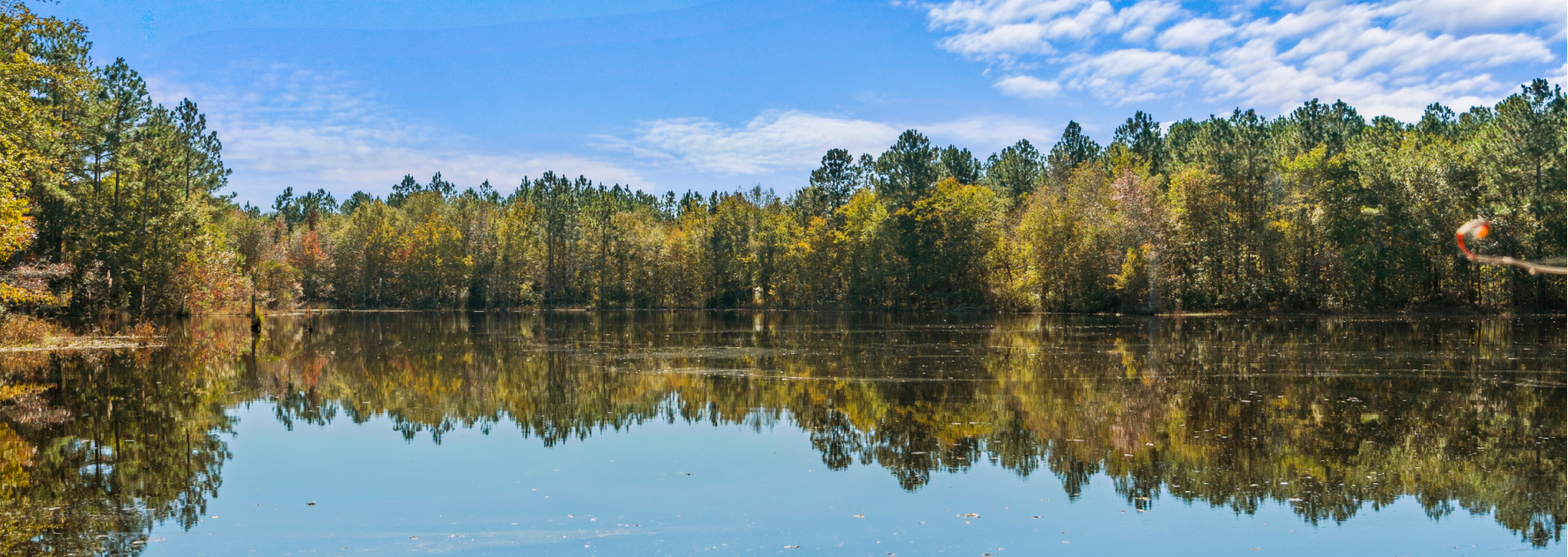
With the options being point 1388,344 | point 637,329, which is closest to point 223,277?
point 637,329

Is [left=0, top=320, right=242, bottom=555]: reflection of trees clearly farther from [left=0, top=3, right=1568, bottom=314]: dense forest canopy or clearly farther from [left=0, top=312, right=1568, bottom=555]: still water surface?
[left=0, top=3, right=1568, bottom=314]: dense forest canopy

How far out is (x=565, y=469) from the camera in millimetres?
13023

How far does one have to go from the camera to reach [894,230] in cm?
8369

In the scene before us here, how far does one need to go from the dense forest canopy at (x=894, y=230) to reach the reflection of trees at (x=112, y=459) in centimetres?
862

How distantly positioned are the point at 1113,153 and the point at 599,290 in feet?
183

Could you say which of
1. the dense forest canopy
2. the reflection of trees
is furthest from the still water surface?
the dense forest canopy

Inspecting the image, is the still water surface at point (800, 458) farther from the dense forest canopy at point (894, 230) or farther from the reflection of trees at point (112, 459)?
the dense forest canopy at point (894, 230)

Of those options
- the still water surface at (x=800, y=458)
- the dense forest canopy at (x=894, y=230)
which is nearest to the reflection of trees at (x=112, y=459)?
the still water surface at (x=800, y=458)

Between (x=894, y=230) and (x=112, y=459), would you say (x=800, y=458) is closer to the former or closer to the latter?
(x=112, y=459)

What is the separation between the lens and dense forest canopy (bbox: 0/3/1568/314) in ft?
164

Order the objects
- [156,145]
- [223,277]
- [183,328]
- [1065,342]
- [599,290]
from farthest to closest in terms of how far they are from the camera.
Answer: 1. [599,290]
2. [223,277]
3. [156,145]
4. [183,328]
5. [1065,342]

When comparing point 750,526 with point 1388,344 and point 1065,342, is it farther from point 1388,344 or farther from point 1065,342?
point 1388,344

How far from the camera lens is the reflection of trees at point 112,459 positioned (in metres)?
9.59

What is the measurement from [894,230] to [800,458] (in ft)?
232
